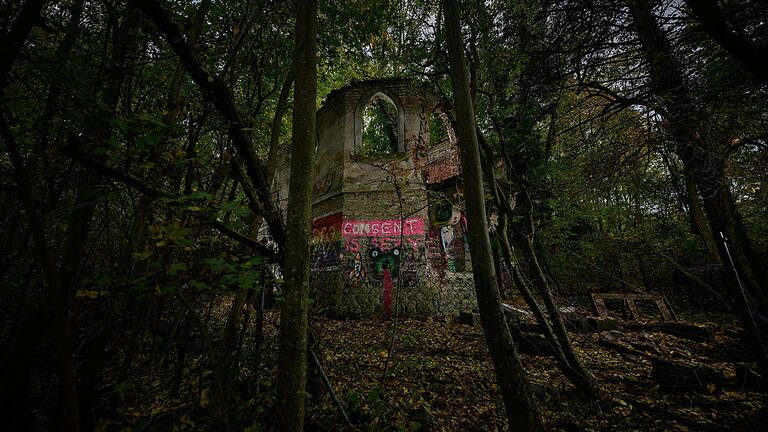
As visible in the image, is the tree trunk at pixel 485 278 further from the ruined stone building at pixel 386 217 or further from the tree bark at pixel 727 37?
the ruined stone building at pixel 386 217

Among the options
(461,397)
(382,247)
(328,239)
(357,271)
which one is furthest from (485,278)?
(328,239)

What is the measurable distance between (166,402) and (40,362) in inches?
59.5

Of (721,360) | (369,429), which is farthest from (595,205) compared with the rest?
(369,429)

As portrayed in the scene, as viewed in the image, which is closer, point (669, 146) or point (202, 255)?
point (202, 255)

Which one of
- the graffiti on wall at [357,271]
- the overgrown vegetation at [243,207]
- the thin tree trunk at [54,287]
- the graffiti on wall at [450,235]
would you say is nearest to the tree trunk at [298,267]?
the overgrown vegetation at [243,207]

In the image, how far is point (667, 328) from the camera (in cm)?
679

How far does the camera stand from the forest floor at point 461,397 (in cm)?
320

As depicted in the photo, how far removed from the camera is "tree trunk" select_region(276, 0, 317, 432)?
6.18 feet

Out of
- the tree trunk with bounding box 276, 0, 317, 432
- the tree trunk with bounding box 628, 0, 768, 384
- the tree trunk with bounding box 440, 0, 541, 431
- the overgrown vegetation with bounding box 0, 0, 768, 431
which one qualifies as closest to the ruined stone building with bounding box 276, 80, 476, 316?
the overgrown vegetation with bounding box 0, 0, 768, 431

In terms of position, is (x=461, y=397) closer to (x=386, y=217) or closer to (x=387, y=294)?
(x=387, y=294)

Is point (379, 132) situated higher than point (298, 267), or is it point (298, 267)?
point (379, 132)

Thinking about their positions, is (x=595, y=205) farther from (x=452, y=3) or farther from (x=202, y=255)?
(x=202, y=255)

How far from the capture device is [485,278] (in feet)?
8.34

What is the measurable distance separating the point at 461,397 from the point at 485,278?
2.37m
